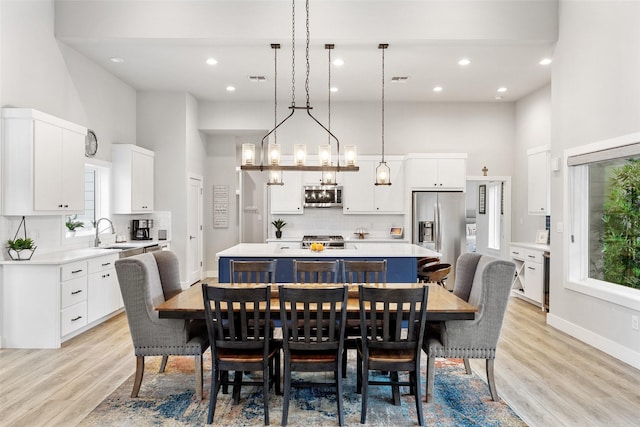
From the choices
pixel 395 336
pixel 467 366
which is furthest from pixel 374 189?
pixel 395 336

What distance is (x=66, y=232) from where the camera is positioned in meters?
5.31

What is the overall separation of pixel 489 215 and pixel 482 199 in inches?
12.2

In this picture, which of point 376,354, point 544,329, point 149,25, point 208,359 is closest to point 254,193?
point 149,25

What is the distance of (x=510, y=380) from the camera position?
3.47m

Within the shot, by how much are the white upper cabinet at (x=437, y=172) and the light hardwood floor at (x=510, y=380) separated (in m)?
3.07

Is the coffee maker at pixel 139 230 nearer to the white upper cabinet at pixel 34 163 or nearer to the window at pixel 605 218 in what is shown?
the white upper cabinet at pixel 34 163

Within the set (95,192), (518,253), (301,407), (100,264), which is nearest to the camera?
(301,407)

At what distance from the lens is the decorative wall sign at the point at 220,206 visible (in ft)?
27.9

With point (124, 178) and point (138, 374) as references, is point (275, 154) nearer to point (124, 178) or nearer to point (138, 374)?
point (138, 374)

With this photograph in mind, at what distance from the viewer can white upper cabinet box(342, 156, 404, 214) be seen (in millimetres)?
7500

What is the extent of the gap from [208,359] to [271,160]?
6.39ft

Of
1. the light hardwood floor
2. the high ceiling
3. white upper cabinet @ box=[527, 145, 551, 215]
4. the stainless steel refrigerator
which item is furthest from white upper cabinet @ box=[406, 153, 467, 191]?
the light hardwood floor

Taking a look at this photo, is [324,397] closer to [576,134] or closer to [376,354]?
[376,354]

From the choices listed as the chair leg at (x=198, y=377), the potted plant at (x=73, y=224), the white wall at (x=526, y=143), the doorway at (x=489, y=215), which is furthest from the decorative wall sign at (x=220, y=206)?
the chair leg at (x=198, y=377)
